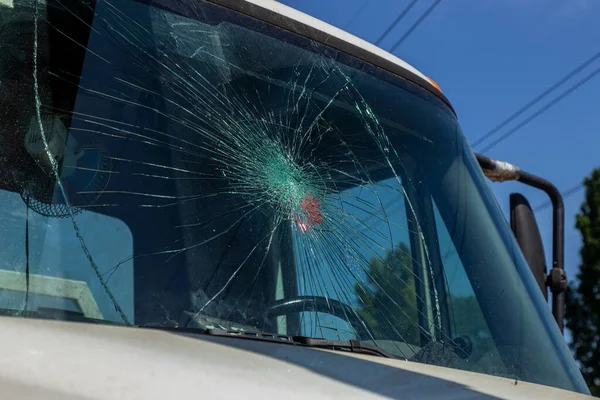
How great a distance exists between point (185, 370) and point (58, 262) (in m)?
0.48

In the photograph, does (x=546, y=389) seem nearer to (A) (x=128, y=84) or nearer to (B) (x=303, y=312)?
(B) (x=303, y=312)

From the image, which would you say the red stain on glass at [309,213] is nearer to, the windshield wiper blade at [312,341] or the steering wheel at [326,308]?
the steering wheel at [326,308]

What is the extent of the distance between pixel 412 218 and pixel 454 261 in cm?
18

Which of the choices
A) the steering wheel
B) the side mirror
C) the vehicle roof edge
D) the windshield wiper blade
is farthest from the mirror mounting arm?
the windshield wiper blade

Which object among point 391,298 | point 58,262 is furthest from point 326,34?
point 58,262

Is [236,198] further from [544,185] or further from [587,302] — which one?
[587,302]

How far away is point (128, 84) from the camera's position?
6.36 feet

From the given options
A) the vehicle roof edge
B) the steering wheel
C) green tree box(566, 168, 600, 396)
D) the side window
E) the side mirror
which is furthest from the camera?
green tree box(566, 168, 600, 396)

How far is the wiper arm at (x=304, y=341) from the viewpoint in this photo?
162 cm

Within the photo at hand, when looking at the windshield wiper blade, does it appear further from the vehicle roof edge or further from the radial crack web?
the vehicle roof edge

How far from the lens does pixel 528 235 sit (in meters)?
2.71

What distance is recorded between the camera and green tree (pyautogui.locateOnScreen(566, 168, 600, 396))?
21.9 metres

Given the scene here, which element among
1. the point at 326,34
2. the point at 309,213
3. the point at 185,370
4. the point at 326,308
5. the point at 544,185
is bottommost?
the point at 185,370

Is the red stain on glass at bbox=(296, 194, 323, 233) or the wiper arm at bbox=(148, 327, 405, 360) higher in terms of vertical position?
the red stain on glass at bbox=(296, 194, 323, 233)
